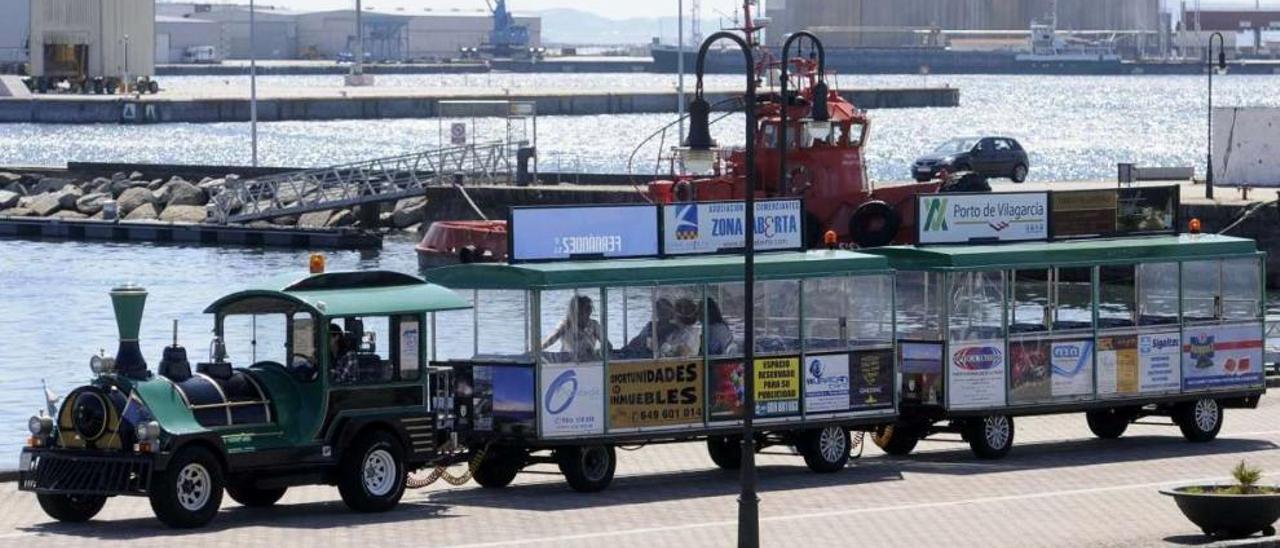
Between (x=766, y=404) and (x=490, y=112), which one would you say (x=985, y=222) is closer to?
(x=766, y=404)

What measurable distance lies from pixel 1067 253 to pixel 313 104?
128439 mm

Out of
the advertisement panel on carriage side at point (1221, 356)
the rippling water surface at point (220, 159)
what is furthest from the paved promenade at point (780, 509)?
the rippling water surface at point (220, 159)

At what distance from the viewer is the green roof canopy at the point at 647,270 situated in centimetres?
2228

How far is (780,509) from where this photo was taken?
21562mm

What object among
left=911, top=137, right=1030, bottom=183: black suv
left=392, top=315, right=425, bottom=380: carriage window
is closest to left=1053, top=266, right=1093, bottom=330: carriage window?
left=392, top=315, right=425, bottom=380: carriage window

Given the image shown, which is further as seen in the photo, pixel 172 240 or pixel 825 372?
pixel 172 240

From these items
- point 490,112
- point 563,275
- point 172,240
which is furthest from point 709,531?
point 490,112

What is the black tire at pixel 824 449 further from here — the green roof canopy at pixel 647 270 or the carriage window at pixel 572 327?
the carriage window at pixel 572 327

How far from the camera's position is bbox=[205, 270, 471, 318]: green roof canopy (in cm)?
2077

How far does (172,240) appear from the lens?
7138 cm

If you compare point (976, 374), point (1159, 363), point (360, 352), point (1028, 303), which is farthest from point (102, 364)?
point (1159, 363)

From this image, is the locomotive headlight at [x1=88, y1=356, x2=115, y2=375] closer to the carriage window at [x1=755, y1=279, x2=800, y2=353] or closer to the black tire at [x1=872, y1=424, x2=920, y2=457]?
the carriage window at [x1=755, y1=279, x2=800, y2=353]

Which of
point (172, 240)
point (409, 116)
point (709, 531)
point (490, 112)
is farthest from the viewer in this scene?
point (409, 116)

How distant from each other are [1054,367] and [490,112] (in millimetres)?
52752
